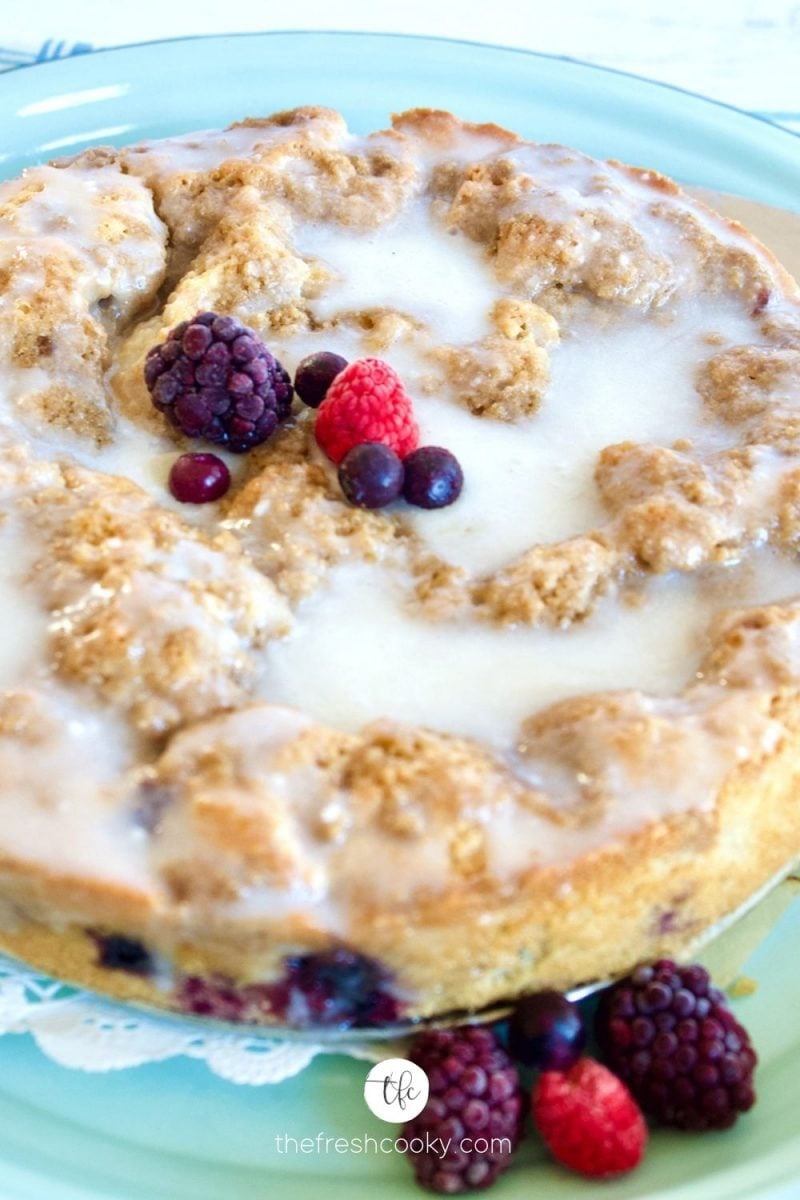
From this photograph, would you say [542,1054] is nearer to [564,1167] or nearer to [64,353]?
[564,1167]

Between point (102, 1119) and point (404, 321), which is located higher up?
point (404, 321)

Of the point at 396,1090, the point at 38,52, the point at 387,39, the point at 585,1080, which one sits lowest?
the point at 396,1090

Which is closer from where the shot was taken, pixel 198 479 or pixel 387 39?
pixel 198 479

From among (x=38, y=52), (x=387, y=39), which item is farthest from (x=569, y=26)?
(x=38, y=52)

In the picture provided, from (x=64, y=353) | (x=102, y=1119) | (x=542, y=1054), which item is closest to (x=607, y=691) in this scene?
(x=542, y=1054)

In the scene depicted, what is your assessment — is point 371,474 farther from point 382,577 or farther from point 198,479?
point 198,479

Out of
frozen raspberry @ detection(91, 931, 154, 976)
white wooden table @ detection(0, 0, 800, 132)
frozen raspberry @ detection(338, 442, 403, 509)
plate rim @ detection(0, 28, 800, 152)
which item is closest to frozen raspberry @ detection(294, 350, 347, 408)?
frozen raspberry @ detection(338, 442, 403, 509)

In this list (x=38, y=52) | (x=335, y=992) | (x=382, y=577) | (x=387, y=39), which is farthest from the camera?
(x=38, y=52)
